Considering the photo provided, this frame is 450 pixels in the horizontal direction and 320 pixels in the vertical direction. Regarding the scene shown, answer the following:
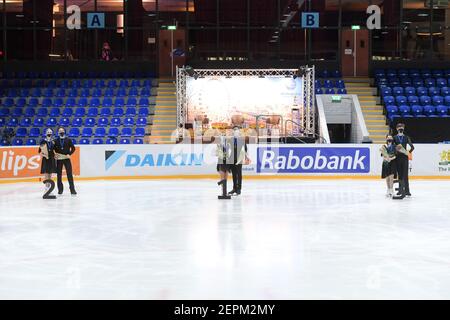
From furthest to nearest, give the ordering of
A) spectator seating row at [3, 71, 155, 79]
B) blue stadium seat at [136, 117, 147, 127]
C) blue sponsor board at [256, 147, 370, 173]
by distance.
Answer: spectator seating row at [3, 71, 155, 79], blue stadium seat at [136, 117, 147, 127], blue sponsor board at [256, 147, 370, 173]

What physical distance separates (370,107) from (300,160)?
738 centimetres

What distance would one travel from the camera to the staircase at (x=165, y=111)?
2705 centimetres

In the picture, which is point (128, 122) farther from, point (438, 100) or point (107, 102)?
point (438, 100)

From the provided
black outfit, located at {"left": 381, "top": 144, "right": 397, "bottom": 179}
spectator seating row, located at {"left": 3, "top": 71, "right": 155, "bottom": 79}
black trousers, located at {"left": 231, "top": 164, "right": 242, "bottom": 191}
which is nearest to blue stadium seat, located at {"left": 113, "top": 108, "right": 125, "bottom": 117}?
spectator seating row, located at {"left": 3, "top": 71, "right": 155, "bottom": 79}

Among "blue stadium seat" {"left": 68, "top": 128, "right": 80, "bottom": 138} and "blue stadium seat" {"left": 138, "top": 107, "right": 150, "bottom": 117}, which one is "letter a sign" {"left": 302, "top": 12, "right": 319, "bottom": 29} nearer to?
"blue stadium seat" {"left": 138, "top": 107, "right": 150, "bottom": 117}

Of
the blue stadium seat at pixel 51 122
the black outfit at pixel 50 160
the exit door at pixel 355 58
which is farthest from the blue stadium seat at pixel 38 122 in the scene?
the exit door at pixel 355 58

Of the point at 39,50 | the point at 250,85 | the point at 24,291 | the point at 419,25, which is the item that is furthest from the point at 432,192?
the point at 39,50

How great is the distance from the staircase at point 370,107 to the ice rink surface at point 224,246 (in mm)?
9211

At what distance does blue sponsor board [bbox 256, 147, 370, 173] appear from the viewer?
22953 millimetres

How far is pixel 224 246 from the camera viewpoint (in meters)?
10.5

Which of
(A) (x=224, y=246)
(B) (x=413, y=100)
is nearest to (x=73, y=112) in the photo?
(B) (x=413, y=100)

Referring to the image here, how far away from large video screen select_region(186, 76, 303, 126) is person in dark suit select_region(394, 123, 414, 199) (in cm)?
1096

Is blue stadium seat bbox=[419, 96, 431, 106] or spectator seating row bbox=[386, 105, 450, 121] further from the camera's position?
blue stadium seat bbox=[419, 96, 431, 106]

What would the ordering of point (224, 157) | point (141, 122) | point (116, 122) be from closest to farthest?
point (224, 157) → point (116, 122) → point (141, 122)
